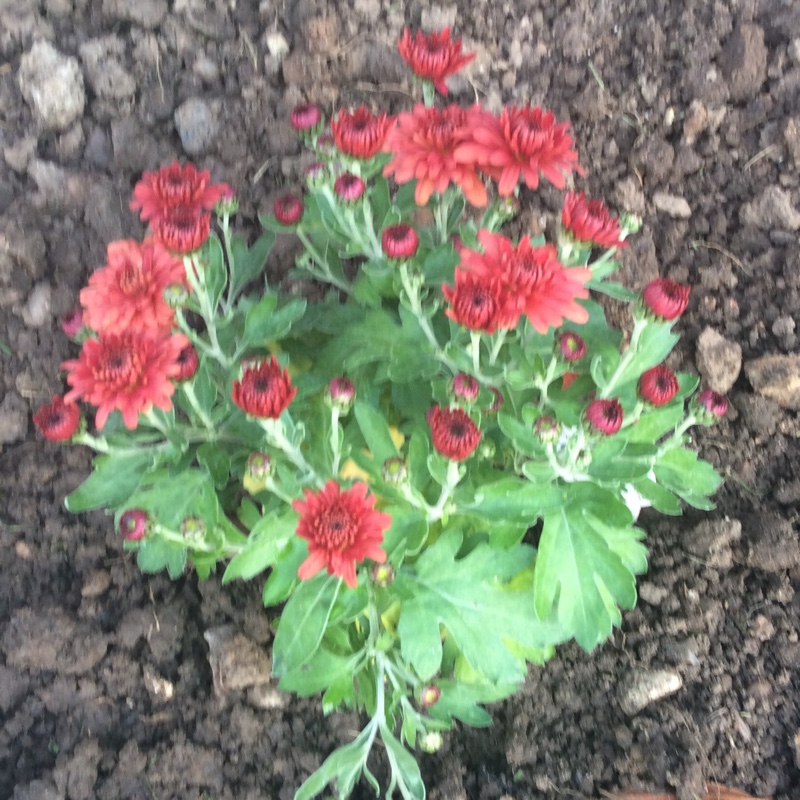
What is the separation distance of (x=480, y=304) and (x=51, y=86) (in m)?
1.59

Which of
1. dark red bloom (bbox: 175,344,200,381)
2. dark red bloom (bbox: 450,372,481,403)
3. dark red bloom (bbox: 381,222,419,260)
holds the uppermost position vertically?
dark red bloom (bbox: 381,222,419,260)

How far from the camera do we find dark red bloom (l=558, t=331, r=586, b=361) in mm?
1339

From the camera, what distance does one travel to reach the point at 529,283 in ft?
3.91

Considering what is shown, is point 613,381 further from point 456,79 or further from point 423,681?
point 456,79

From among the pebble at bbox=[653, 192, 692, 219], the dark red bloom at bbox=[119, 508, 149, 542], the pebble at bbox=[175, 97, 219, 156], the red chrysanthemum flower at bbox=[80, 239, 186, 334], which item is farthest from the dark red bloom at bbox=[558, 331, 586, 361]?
the pebble at bbox=[175, 97, 219, 156]

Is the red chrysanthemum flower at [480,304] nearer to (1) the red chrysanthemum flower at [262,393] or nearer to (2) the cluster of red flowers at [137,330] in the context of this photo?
(1) the red chrysanthemum flower at [262,393]

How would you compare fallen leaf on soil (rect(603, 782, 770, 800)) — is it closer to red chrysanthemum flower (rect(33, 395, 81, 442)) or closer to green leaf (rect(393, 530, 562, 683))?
green leaf (rect(393, 530, 562, 683))

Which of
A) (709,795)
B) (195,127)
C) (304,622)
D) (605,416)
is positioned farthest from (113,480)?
(709,795)

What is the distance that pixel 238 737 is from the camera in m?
1.69

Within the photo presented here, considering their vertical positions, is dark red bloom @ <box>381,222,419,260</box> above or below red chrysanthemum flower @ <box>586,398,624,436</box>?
above

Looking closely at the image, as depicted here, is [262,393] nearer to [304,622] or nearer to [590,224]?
[304,622]

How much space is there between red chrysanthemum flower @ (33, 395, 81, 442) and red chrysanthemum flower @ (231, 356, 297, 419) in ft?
1.06

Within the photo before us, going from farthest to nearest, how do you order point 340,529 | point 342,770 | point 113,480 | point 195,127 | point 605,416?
point 195,127 → point 342,770 → point 113,480 → point 605,416 → point 340,529

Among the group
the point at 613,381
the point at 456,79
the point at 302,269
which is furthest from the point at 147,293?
the point at 456,79
